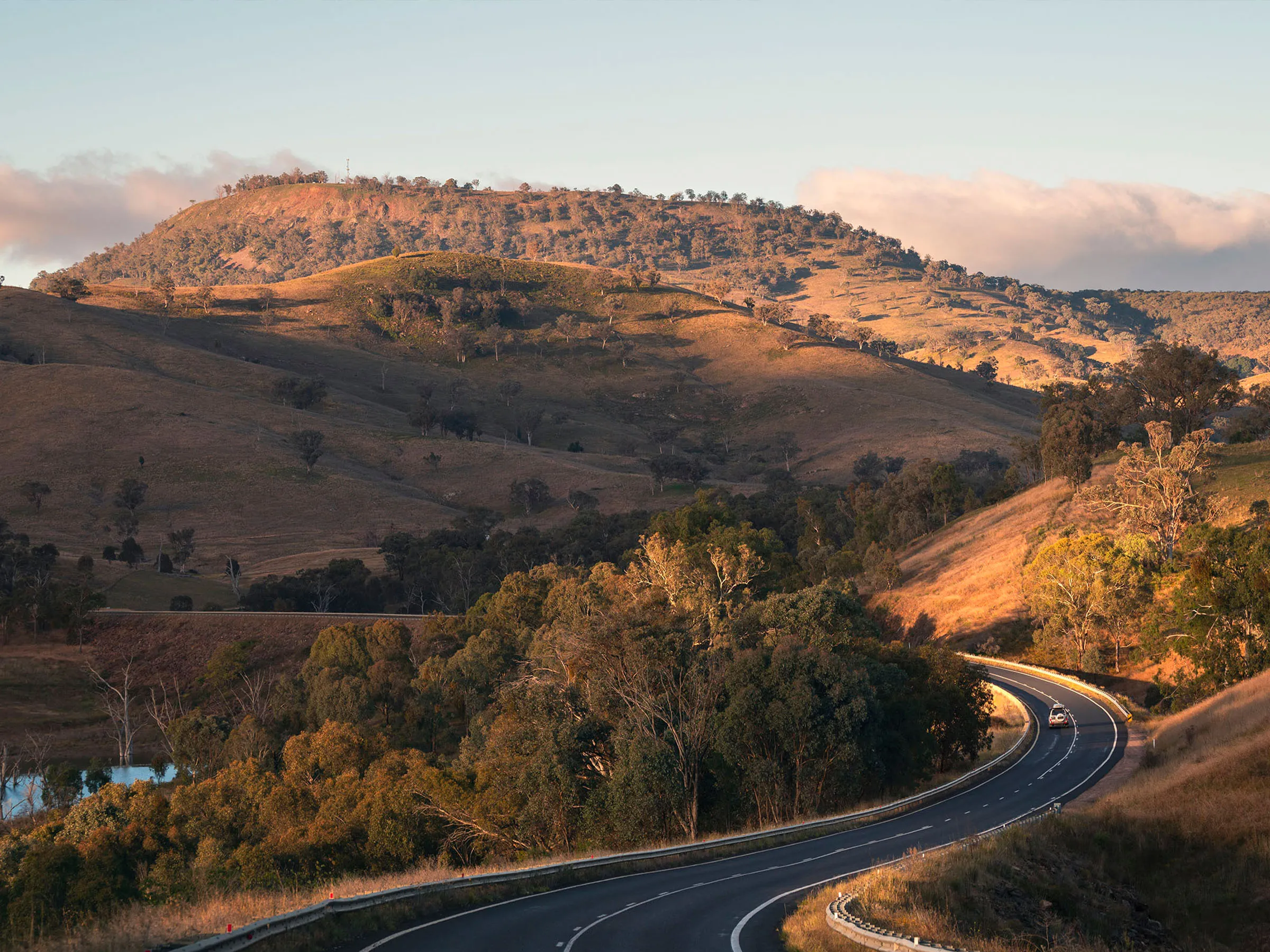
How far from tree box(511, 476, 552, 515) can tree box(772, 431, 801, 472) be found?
4444 centimetres

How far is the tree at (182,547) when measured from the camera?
106062 millimetres

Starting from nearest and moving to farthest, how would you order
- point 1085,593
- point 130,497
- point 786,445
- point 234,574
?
point 1085,593 < point 234,574 < point 130,497 < point 786,445

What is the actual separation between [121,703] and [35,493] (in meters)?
55.5

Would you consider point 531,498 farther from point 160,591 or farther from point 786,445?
point 786,445

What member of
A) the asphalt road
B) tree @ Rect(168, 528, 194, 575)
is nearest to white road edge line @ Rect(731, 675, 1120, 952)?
the asphalt road

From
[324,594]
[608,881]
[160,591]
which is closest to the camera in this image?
[608,881]

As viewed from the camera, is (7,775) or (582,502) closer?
(7,775)

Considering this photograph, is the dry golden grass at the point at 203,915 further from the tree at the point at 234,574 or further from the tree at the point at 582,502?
the tree at the point at 582,502

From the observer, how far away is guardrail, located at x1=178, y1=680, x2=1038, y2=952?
15352 mm

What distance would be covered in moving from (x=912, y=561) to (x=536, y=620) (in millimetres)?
35800

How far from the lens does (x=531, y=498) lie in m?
132

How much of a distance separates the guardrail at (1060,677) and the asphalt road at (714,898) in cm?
1487

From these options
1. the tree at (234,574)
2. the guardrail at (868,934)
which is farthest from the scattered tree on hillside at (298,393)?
the guardrail at (868,934)

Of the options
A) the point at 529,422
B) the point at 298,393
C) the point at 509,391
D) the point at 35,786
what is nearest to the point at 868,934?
the point at 35,786
